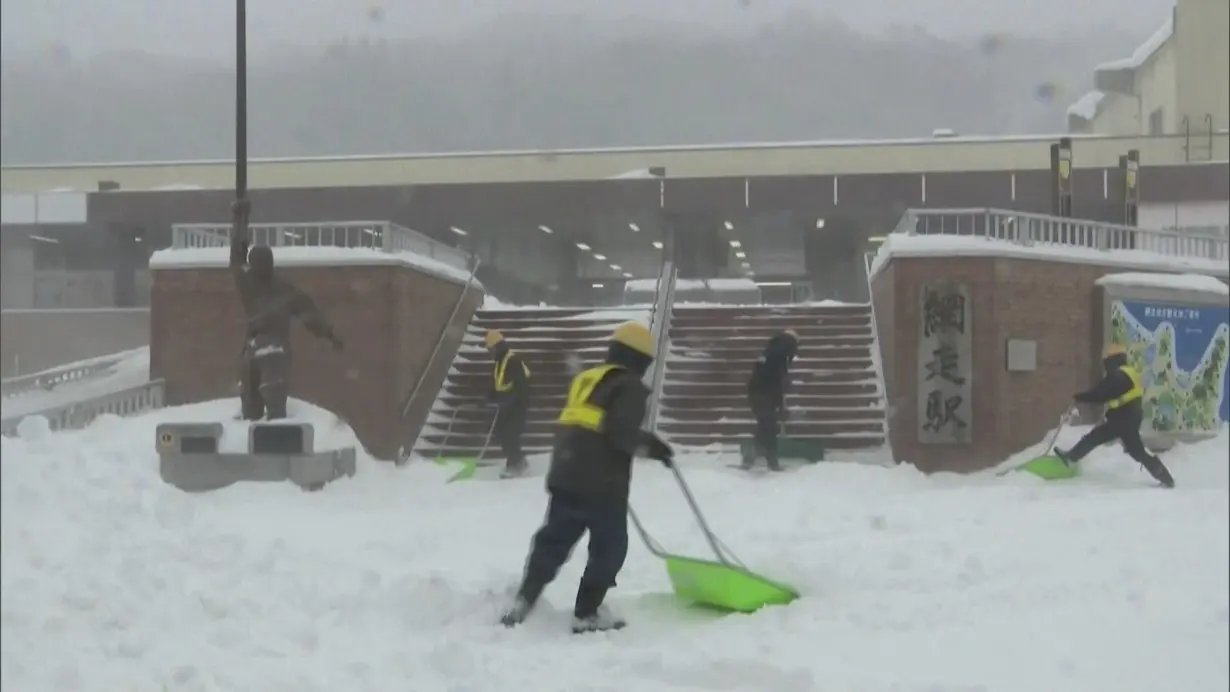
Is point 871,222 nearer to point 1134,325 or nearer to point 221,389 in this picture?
point 221,389

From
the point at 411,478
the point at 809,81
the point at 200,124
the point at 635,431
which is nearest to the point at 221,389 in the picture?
the point at 411,478

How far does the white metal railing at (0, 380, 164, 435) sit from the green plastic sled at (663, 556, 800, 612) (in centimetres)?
232

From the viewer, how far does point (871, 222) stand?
6570 millimetres

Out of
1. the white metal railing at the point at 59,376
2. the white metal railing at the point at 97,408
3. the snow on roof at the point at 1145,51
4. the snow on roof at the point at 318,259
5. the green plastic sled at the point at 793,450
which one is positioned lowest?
the green plastic sled at the point at 793,450

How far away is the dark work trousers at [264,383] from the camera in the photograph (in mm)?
5914

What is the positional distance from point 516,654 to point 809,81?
7.74ft

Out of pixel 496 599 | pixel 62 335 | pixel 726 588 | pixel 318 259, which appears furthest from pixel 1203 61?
pixel 62 335

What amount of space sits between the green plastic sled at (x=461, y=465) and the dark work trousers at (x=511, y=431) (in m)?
0.21

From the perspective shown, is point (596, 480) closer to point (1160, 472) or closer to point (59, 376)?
point (59, 376)

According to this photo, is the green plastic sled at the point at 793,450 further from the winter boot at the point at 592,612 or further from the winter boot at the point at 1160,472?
the winter boot at the point at 592,612

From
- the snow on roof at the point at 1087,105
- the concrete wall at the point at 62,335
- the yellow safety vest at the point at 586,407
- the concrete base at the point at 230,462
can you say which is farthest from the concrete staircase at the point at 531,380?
the snow on roof at the point at 1087,105

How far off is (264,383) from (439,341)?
8.76ft

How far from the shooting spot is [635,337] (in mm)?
4273

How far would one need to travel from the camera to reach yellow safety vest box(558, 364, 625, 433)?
4215 millimetres
